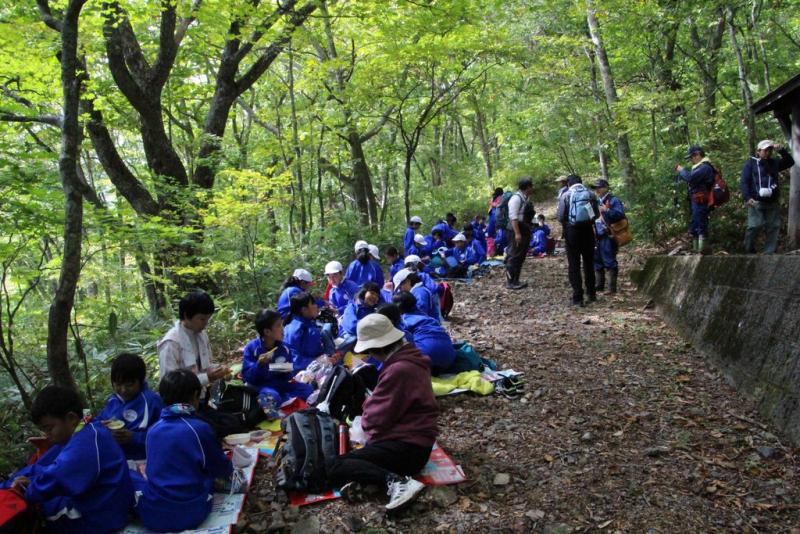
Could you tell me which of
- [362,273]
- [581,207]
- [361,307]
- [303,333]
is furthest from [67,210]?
[581,207]

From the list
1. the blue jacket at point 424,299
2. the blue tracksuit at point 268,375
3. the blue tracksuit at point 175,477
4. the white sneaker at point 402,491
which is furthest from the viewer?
the blue jacket at point 424,299

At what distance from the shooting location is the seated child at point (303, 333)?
6086 millimetres

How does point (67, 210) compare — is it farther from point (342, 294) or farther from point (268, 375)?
point (342, 294)

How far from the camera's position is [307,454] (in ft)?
12.0

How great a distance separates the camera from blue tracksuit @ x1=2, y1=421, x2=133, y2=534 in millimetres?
2867

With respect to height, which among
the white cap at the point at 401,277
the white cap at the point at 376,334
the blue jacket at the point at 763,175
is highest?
the blue jacket at the point at 763,175

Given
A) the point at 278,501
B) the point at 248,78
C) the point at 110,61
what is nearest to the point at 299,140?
the point at 248,78

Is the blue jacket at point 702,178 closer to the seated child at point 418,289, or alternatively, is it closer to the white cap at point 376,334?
the seated child at point 418,289

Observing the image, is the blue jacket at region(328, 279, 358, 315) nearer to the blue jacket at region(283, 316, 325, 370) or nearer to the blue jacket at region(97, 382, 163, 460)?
the blue jacket at region(283, 316, 325, 370)

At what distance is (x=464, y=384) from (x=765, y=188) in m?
5.93

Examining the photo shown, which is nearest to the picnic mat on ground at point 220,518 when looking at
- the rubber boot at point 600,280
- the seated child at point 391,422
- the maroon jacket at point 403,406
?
the seated child at point 391,422

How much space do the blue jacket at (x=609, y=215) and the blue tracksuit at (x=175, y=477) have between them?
7405 mm

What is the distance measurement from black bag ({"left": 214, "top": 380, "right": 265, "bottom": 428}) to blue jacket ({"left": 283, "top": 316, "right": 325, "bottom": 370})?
1132 mm

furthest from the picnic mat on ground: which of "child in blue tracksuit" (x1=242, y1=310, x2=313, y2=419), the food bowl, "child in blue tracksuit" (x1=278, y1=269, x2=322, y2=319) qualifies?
"child in blue tracksuit" (x1=278, y1=269, x2=322, y2=319)
